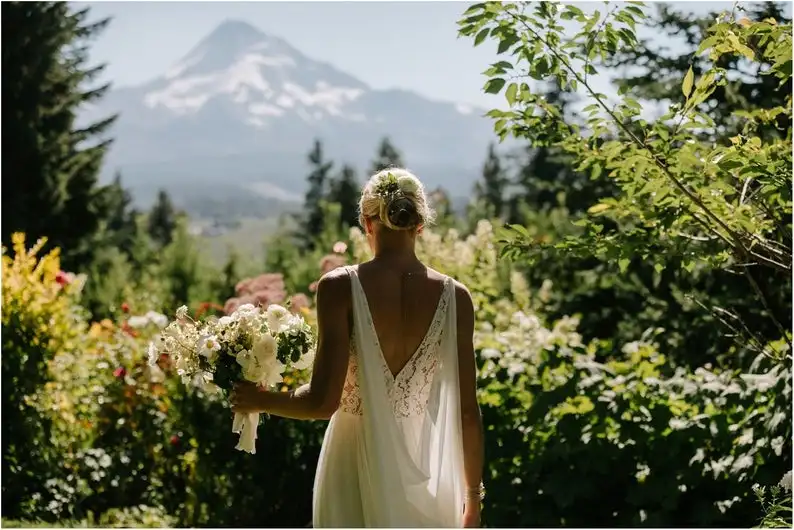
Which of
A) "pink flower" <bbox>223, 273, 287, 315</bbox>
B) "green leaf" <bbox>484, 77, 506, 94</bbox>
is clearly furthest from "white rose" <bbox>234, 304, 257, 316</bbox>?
"pink flower" <bbox>223, 273, 287, 315</bbox>

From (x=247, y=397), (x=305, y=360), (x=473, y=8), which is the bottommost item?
Result: (x=247, y=397)

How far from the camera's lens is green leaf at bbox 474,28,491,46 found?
3404 mm

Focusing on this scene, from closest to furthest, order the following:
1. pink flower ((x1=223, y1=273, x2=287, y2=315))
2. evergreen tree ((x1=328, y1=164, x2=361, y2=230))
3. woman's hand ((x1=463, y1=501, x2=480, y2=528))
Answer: woman's hand ((x1=463, y1=501, x2=480, y2=528)), pink flower ((x1=223, y1=273, x2=287, y2=315)), evergreen tree ((x1=328, y1=164, x2=361, y2=230))

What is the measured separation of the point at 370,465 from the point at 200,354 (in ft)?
1.83

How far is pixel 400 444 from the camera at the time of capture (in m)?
2.56

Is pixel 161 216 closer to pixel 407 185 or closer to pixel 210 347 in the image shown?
pixel 210 347

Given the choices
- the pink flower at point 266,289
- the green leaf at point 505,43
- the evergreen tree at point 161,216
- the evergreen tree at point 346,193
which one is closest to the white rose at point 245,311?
the green leaf at point 505,43

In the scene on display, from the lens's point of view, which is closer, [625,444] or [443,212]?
[625,444]

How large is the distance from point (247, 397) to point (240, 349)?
5.2 inches

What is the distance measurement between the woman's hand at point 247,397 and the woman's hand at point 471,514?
25.2 inches

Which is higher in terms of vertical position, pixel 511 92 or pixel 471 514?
pixel 511 92

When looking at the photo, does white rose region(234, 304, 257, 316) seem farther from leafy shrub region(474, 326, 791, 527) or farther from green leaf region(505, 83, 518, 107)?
leafy shrub region(474, 326, 791, 527)

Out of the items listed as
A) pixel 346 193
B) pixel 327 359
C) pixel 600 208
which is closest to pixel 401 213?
pixel 327 359

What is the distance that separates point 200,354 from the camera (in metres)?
2.61
